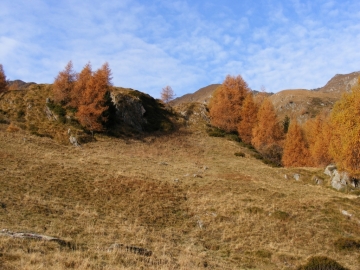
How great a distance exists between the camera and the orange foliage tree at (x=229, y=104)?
216ft

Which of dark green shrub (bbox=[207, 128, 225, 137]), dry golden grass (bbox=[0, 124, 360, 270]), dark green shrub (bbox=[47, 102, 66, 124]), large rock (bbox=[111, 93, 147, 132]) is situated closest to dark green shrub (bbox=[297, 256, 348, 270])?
dry golden grass (bbox=[0, 124, 360, 270])

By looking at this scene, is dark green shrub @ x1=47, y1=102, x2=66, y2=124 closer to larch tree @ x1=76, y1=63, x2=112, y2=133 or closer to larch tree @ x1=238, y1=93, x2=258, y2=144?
larch tree @ x1=76, y1=63, x2=112, y2=133

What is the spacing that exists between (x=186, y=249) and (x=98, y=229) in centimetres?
464

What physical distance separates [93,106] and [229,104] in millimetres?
30281

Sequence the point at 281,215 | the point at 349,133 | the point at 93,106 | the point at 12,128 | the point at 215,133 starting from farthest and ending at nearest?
the point at 215,133, the point at 93,106, the point at 12,128, the point at 349,133, the point at 281,215

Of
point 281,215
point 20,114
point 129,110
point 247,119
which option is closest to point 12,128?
point 20,114

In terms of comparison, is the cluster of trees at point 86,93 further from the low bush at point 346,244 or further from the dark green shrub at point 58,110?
the low bush at point 346,244

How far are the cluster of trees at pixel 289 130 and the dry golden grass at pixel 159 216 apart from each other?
6.14 metres

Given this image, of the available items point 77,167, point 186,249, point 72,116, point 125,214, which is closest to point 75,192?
point 125,214

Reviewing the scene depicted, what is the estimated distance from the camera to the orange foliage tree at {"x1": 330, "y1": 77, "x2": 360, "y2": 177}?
1176 inches

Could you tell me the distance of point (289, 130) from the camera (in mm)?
58406

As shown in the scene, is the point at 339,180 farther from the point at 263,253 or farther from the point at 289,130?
the point at 289,130

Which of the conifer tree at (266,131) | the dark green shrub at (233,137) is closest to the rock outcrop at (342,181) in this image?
the conifer tree at (266,131)

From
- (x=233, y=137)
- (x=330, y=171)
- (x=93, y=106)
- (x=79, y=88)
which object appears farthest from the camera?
(x=233, y=137)
